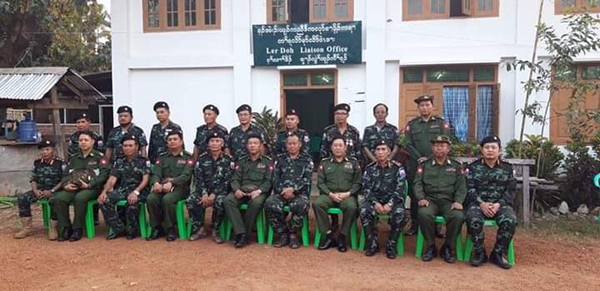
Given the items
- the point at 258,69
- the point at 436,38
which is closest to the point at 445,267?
the point at 436,38

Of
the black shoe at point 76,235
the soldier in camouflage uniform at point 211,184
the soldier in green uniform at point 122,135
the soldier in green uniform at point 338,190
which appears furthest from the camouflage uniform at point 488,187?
the black shoe at point 76,235

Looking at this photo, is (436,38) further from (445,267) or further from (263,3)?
(445,267)

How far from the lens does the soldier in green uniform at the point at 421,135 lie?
557 cm

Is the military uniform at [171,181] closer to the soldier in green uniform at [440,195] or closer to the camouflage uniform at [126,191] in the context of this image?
the camouflage uniform at [126,191]

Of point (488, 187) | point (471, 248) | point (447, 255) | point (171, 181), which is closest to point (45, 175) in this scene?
point (171, 181)

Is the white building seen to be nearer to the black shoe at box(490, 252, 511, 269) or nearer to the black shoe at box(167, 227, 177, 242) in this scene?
the black shoe at box(167, 227, 177, 242)

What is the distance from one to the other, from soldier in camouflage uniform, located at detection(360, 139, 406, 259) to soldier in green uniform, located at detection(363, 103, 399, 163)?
29.9 inches

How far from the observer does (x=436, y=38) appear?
9.59 meters

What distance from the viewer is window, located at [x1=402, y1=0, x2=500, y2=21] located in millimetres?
9367

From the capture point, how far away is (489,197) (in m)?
4.89

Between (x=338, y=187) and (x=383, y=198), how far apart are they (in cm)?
50

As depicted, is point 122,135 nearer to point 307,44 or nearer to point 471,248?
point 471,248

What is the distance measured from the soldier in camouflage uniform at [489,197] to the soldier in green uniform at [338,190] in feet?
3.63

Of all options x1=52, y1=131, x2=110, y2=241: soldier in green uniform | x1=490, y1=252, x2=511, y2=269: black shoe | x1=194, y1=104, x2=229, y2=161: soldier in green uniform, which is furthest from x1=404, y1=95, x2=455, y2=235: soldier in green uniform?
x1=52, y1=131, x2=110, y2=241: soldier in green uniform
